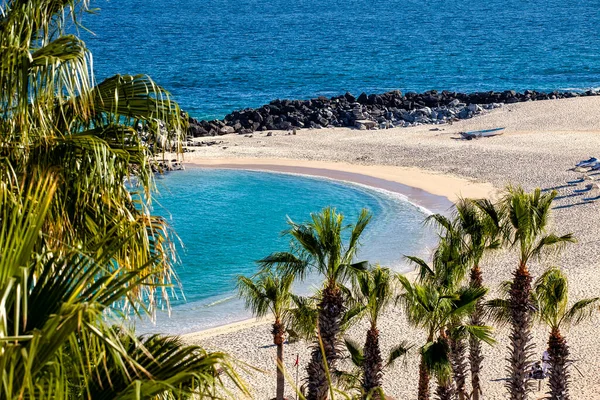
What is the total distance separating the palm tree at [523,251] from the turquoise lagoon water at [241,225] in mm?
11263

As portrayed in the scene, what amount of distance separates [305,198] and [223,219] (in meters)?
4.97

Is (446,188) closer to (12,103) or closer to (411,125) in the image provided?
(411,125)

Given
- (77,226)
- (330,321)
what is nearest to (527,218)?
(330,321)

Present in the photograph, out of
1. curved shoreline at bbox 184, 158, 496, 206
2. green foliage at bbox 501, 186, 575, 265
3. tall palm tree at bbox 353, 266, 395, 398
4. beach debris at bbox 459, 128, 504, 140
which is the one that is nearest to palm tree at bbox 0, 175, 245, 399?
tall palm tree at bbox 353, 266, 395, 398

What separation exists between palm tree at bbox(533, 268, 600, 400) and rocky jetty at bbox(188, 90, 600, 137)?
4083 cm

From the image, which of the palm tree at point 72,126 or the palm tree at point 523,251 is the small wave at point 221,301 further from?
the palm tree at point 72,126

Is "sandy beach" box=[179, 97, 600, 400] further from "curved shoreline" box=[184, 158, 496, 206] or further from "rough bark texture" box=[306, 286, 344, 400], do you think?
"rough bark texture" box=[306, 286, 344, 400]

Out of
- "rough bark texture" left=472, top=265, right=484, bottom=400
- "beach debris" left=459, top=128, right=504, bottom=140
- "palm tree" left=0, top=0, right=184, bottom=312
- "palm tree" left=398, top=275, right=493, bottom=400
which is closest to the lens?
"palm tree" left=0, top=0, right=184, bottom=312

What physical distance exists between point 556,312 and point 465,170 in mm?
30163

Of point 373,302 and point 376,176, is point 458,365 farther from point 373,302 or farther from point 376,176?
point 376,176

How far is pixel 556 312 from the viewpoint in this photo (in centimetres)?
1573

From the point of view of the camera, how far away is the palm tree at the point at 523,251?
16.0 metres

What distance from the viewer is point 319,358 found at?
16406 mm

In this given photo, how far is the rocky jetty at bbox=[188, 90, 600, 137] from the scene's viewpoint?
5912 cm
